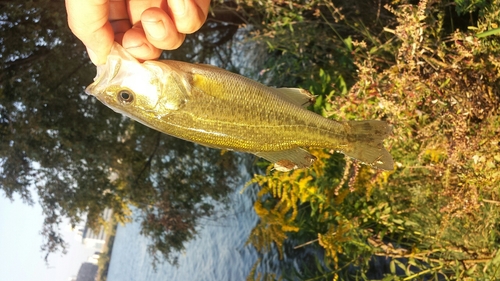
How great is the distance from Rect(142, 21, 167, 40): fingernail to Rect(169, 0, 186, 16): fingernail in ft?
0.34

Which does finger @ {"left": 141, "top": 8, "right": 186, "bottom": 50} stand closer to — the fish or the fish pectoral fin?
the fish

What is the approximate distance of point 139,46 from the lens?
225cm

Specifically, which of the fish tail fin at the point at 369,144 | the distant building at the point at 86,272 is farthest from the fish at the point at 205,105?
the distant building at the point at 86,272

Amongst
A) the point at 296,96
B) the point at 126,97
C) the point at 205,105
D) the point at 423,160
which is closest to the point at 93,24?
the point at 126,97

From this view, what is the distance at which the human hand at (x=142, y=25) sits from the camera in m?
2.03

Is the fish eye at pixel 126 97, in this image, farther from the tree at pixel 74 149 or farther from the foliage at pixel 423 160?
the tree at pixel 74 149

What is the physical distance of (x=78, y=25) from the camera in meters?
2.07

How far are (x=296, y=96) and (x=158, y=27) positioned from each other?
0.86 metres

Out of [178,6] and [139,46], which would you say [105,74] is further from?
[178,6]

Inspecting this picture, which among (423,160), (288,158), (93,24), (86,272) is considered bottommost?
(86,272)

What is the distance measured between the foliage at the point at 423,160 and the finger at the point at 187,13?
207 cm

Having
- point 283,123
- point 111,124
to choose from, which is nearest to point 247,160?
point 111,124

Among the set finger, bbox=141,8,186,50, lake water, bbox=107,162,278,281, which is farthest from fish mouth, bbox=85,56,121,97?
lake water, bbox=107,162,278,281

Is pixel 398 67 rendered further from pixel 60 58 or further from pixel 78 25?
pixel 60 58
